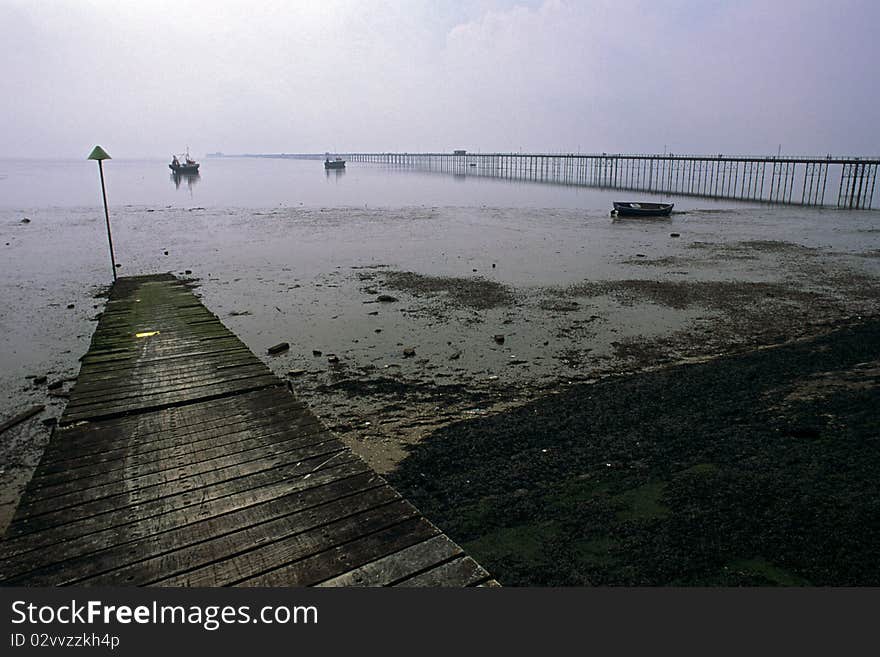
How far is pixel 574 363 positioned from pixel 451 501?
5.58m

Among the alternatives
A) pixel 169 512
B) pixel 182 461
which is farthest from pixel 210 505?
pixel 182 461

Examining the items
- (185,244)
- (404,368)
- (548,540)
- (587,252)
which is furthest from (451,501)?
(185,244)

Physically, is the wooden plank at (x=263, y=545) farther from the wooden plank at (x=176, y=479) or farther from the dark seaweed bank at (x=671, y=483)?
the dark seaweed bank at (x=671, y=483)

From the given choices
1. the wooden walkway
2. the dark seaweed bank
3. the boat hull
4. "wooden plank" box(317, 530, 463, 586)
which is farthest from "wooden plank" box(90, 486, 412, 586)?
the boat hull

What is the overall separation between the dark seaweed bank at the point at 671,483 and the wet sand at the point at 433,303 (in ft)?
3.28

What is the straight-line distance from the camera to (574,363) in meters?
10.6

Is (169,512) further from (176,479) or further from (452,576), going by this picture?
(452,576)

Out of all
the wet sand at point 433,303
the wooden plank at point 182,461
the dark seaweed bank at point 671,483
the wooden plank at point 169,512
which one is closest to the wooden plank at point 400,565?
the wooden plank at point 169,512

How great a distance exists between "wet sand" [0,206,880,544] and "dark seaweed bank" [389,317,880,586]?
39.3 inches

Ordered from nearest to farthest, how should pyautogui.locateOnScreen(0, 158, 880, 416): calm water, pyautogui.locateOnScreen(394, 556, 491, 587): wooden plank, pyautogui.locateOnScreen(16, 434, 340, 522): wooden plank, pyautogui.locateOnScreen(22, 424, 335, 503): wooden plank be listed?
1. pyautogui.locateOnScreen(394, 556, 491, 587): wooden plank
2. pyautogui.locateOnScreen(16, 434, 340, 522): wooden plank
3. pyautogui.locateOnScreen(22, 424, 335, 503): wooden plank
4. pyautogui.locateOnScreen(0, 158, 880, 416): calm water

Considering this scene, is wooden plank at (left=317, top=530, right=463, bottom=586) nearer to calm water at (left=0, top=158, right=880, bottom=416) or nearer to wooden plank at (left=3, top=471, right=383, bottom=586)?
wooden plank at (left=3, top=471, right=383, bottom=586)

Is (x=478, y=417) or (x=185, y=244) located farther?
(x=185, y=244)

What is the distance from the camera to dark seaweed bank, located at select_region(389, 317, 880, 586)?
454 centimetres

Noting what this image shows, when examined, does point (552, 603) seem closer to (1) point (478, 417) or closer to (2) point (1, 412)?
(1) point (478, 417)
